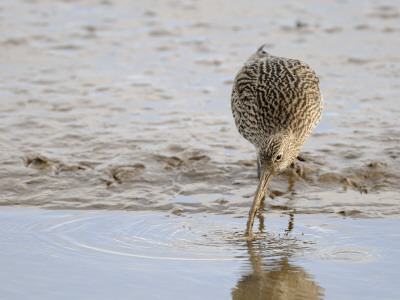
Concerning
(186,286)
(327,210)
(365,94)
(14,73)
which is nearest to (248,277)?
(186,286)

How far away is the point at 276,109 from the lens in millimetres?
8047

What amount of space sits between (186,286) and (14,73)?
21.9 ft

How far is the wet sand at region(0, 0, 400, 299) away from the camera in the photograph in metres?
6.75

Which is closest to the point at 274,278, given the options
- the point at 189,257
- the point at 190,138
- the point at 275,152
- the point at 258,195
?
the point at 189,257

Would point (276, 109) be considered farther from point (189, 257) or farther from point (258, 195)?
point (189, 257)

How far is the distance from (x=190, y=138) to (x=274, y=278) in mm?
3594

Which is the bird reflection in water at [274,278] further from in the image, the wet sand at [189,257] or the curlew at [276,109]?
the curlew at [276,109]

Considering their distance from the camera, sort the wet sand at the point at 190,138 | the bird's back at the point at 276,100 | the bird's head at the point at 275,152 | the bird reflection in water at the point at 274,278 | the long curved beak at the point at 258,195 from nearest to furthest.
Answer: the bird reflection in water at the point at 274,278
the wet sand at the point at 190,138
the long curved beak at the point at 258,195
the bird's head at the point at 275,152
the bird's back at the point at 276,100

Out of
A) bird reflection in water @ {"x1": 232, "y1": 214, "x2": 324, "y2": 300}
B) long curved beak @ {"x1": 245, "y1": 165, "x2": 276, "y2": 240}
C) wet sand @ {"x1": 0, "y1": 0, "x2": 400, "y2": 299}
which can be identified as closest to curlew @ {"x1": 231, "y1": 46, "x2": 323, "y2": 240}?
long curved beak @ {"x1": 245, "y1": 165, "x2": 276, "y2": 240}

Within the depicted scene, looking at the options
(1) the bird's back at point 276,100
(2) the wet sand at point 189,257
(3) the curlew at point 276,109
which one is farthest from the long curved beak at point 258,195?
(1) the bird's back at point 276,100

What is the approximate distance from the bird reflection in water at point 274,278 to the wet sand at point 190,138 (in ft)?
0.08

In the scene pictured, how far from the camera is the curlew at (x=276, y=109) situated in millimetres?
7637

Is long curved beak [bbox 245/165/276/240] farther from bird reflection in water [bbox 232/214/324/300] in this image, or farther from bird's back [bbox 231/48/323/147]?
bird's back [bbox 231/48/323/147]

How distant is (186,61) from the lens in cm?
1262
